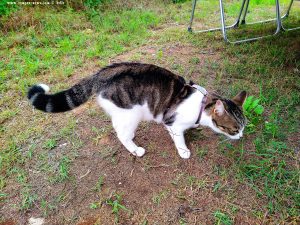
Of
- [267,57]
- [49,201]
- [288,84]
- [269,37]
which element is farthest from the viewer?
[269,37]

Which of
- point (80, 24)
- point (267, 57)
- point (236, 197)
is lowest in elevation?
point (236, 197)

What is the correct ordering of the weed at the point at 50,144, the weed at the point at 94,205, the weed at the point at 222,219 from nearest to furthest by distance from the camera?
1. the weed at the point at 222,219
2. the weed at the point at 94,205
3. the weed at the point at 50,144

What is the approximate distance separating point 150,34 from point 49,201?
9.52 feet

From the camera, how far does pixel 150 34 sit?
396 centimetres

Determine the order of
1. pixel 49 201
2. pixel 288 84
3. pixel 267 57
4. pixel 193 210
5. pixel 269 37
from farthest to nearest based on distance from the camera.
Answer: pixel 269 37
pixel 267 57
pixel 288 84
pixel 49 201
pixel 193 210

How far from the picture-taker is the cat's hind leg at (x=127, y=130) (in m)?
1.91

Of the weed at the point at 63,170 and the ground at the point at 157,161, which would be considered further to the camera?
the weed at the point at 63,170

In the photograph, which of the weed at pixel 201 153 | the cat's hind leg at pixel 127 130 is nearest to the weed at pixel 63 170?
the cat's hind leg at pixel 127 130

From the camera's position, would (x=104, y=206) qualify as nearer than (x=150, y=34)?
Yes

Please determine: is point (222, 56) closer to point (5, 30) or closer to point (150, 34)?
point (150, 34)

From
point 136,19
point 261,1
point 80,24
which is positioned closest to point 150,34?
point 136,19

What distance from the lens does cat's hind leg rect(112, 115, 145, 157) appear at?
1912 mm

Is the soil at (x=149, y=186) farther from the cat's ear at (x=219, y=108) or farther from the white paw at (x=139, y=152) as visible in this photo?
the cat's ear at (x=219, y=108)

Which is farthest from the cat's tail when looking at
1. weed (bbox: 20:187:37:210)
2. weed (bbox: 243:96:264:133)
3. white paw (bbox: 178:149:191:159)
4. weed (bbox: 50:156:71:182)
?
weed (bbox: 243:96:264:133)
